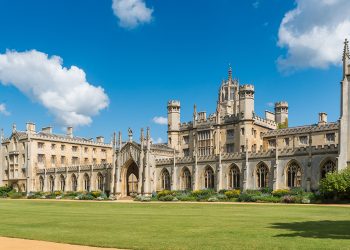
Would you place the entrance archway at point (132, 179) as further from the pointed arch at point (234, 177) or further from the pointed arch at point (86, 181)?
the pointed arch at point (234, 177)

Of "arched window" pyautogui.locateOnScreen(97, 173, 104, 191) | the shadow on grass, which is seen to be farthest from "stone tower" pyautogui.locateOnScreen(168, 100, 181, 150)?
the shadow on grass

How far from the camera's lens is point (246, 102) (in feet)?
221

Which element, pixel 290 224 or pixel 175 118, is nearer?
pixel 290 224

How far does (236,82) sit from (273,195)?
150 ft

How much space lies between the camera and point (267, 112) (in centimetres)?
7975

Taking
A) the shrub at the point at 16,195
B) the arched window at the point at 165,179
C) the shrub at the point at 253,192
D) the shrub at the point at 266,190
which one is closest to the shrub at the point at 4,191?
the shrub at the point at 16,195

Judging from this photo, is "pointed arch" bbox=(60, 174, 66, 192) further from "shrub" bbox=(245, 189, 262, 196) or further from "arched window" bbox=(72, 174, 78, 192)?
"shrub" bbox=(245, 189, 262, 196)

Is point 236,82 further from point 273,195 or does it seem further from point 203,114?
point 273,195

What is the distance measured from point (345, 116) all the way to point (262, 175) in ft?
42.8

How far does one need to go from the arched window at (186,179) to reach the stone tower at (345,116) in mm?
23454

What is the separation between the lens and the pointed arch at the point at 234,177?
6003 cm

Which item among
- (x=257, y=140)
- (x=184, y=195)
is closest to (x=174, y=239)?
(x=184, y=195)

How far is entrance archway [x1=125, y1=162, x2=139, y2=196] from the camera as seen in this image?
72.8 m

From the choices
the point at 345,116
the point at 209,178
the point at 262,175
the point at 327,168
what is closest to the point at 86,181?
the point at 209,178
